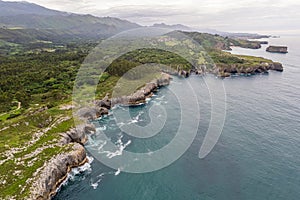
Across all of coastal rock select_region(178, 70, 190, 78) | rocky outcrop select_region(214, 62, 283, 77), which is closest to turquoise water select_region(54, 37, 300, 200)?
coastal rock select_region(178, 70, 190, 78)

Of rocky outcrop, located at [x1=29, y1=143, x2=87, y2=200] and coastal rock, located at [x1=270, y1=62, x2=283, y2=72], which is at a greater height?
coastal rock, located at [x1=270, y1=62, x2=283, y2=72]

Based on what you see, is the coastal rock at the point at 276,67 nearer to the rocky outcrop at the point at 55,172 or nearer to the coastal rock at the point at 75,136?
the coastal rock at the point at 75,136

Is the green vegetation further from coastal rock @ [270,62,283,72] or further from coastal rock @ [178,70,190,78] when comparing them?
coastal rock @ [270,62,283,72]

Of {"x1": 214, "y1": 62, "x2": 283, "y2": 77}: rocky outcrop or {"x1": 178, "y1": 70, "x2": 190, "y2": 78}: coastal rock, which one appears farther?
{"x1": 214, "y1": 62, "x2": 283, "y2": 77}: rocky outcrop

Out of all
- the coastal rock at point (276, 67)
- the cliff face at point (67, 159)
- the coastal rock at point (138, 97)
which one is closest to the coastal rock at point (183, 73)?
the coastal rock at point (138, 97)

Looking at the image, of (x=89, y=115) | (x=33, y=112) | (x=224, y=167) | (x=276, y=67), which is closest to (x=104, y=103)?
(x=89, y=115)

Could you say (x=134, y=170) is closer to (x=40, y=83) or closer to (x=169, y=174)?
(x=169, y=174)

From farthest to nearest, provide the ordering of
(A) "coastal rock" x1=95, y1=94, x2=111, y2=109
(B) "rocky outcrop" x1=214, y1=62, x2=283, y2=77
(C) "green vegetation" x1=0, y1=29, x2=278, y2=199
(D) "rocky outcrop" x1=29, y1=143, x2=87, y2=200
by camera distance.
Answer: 1. (B) "rocky outcrop" x1=214, y1=62, x2=283, y2=77
2. (A) "coastal rock" x1=95, y1=94, x2=111, y2=109
3. (C) "green vegetation" x1=0, y1=29, x2=278, y2=199
4. (D) "rocky outcrop" x1=29, y1=143, x2=87, y2=200
